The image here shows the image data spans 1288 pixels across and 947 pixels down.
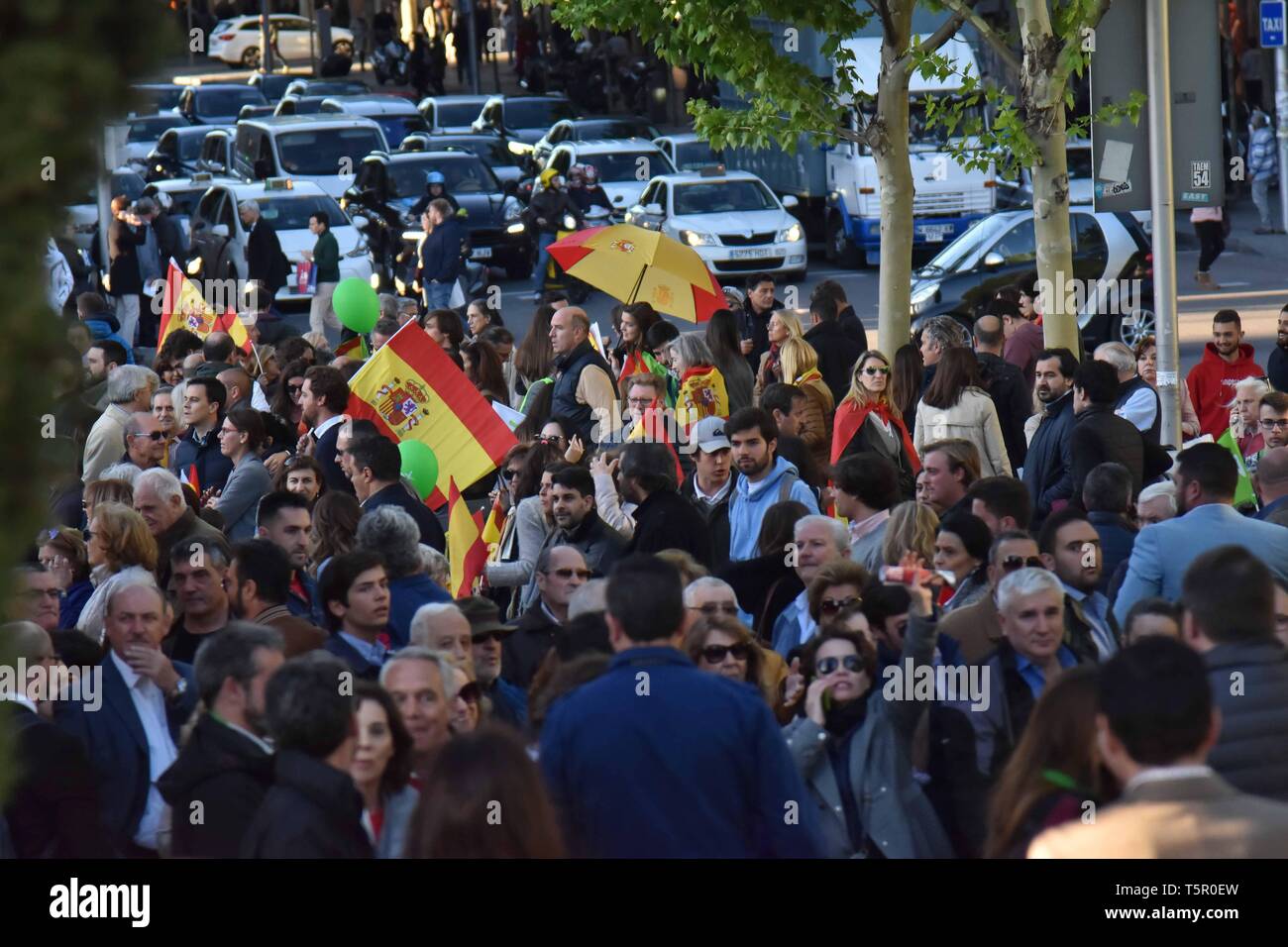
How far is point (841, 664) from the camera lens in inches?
225

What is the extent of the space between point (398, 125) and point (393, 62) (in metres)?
18.1

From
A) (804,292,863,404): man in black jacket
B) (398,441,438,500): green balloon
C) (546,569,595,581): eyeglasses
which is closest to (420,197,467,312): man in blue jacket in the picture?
(804,292,863,404): man in black jacket

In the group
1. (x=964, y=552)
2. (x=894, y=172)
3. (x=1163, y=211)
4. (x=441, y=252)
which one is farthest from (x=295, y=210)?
(x=964, y=552)

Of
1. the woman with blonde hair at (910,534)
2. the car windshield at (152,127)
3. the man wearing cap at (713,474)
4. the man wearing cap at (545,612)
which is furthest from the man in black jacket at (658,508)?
the car windshield at (152,127)

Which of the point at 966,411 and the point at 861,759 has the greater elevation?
the point at 966,411

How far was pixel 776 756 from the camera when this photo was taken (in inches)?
192

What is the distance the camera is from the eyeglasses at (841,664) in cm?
572

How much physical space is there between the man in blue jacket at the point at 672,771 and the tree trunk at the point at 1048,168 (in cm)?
871

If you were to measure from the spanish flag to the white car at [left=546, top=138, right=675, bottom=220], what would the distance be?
812 inches

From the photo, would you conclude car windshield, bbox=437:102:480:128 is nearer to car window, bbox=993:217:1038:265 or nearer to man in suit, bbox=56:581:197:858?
car window, bbox=993:217:1038:265

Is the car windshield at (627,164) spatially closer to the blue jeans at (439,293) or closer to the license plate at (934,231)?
the license plate at (934,231)

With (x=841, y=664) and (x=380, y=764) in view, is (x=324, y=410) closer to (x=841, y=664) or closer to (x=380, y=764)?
(x=841, y=664)
